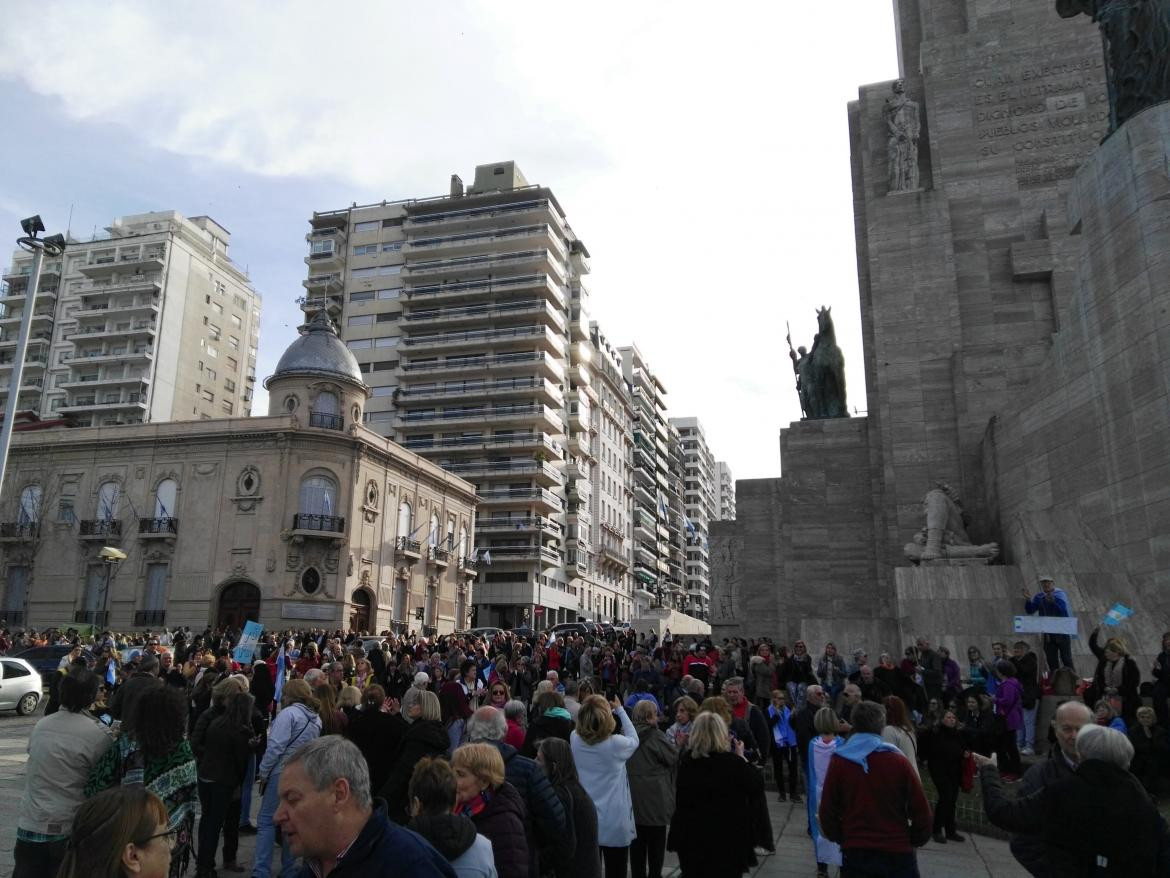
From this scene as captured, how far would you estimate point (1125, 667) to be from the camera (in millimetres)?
9297

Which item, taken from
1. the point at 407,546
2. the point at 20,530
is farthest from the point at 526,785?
the point at 20,530

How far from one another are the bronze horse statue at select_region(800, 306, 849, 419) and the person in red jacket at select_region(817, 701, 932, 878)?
68.2ft

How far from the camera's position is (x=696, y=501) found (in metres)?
120

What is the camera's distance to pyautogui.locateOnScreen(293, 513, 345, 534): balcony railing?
124 feet

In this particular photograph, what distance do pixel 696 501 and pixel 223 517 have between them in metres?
87.2

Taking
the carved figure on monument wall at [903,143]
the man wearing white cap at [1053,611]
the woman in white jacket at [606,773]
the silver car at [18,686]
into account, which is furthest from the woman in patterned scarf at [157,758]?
the carved figure on monument wall at [903,143]

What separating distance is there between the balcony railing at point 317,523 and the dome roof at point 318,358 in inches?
258

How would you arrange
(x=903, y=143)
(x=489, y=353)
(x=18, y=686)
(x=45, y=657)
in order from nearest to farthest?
(x=18, y=686)
(x=45, y=657)
(x=903, y=143)
(x=489, y=353)

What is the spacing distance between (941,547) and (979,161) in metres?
11.4

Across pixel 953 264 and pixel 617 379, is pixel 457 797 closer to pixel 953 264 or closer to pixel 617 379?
pixel 953 264

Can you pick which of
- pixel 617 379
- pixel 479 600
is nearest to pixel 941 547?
pixel 479 600

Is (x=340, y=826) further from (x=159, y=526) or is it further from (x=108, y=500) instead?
(x=108, y=500)

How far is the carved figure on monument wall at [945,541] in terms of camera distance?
17750mm

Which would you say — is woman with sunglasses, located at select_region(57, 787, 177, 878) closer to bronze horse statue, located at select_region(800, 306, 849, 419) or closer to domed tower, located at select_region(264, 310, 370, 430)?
bronze horse statue, located at select_region(800, 306, 849, 419)
